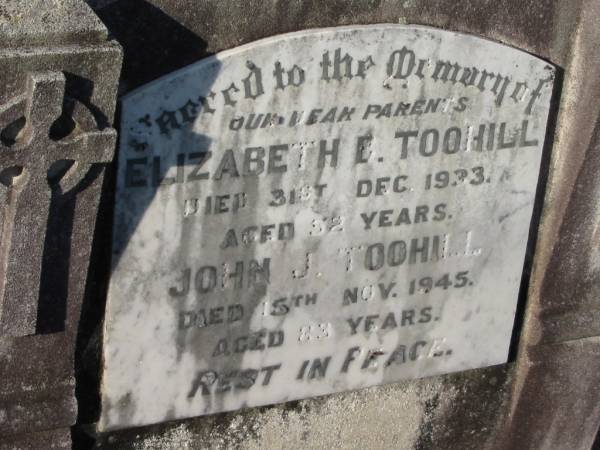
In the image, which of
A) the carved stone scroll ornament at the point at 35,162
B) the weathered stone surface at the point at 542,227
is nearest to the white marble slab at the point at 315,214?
the weathered stone surface at the point at 542,227

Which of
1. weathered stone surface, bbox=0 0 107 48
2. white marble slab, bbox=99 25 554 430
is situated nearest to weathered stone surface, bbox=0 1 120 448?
weathered stone surface, bbox=0 0 107 48

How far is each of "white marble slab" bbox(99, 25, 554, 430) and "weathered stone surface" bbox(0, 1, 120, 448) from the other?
15cm

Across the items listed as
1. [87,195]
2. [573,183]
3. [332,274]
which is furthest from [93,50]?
[573,183]

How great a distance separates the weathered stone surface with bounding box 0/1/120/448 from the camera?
8.48 feet

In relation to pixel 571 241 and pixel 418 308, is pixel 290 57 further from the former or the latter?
pixel 571 241

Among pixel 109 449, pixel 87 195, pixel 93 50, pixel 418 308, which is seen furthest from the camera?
pixel 418 308

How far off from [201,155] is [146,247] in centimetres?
28

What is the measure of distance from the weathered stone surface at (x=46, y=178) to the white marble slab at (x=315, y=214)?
0.15 meters

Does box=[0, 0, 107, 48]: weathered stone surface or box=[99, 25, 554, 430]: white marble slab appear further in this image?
box=[99, 25, 554, 430]: white marble slab

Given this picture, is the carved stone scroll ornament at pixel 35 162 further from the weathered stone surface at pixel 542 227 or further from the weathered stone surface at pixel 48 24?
the weathered stone surface at pixel 542 227

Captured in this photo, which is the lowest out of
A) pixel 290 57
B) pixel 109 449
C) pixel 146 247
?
pixel 109 449

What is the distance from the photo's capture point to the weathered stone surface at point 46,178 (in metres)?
2.58

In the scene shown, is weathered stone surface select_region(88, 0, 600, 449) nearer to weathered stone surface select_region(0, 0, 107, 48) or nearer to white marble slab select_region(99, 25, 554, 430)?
white marble slab select_region(99, 25, 554, 430)

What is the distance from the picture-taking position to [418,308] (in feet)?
11.7
